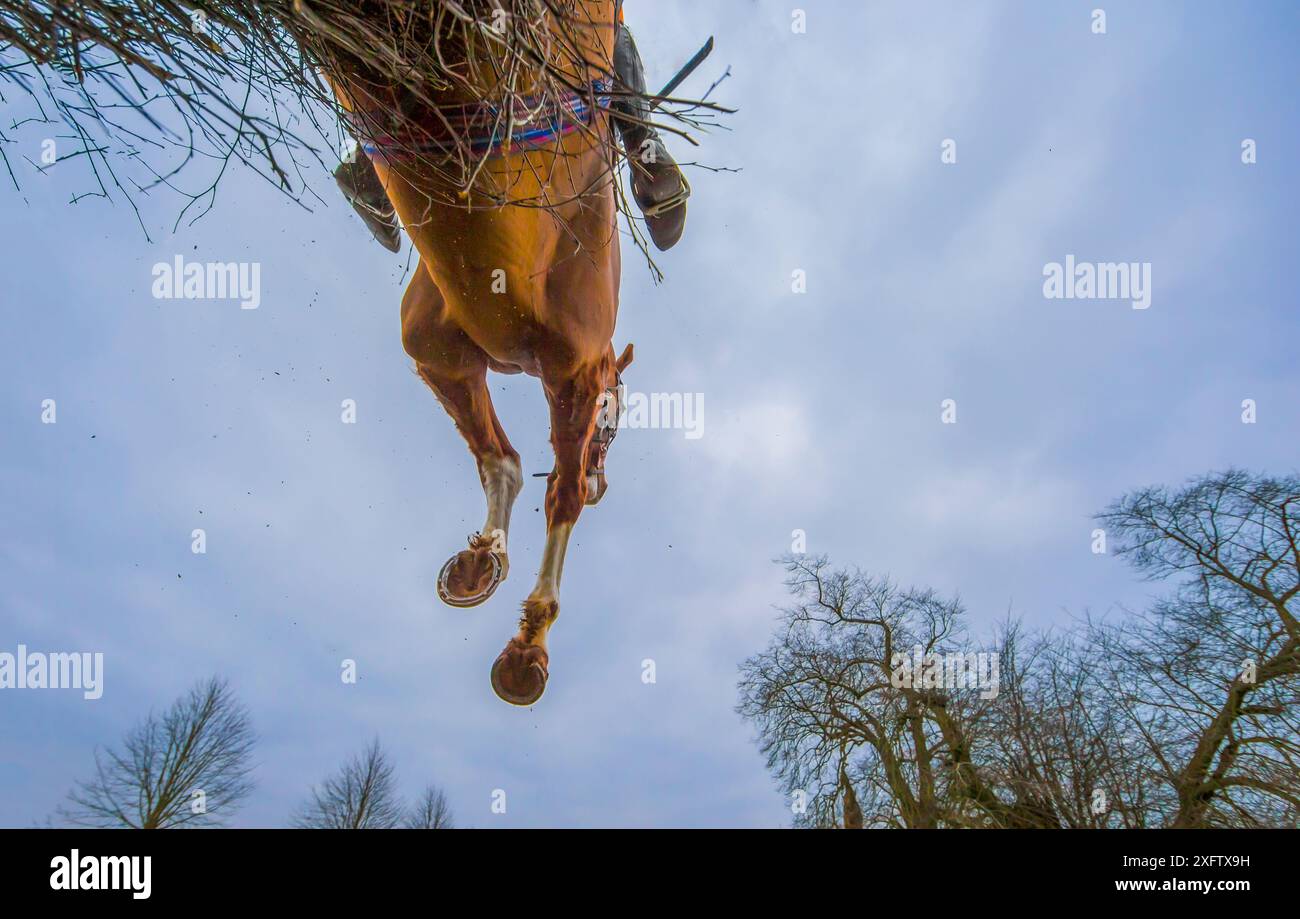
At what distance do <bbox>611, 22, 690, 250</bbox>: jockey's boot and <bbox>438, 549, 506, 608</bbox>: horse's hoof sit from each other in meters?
0.98

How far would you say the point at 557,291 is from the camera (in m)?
1.76

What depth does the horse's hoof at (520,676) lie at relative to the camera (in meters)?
1.80

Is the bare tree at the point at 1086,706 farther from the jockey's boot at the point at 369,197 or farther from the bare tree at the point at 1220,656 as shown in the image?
the jockey's boot at the point at 369,197

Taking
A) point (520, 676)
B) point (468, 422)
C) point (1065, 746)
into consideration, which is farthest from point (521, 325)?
point (1065, 746)

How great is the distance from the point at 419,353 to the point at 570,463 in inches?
18.4

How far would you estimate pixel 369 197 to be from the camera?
175 centimetres

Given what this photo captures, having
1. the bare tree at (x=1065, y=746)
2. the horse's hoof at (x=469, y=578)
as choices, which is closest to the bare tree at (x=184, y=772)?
the horse's hoof at (x=469, y=578)

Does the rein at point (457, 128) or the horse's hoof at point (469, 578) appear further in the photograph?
the horse's hoof at point (469, 578)

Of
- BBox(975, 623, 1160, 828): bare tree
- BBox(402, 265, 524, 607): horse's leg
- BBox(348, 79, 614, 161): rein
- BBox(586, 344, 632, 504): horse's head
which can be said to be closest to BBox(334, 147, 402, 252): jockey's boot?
BBox(402, 265, 524, 607): horse's leg

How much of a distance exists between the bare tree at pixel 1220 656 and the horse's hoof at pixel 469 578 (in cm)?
160
